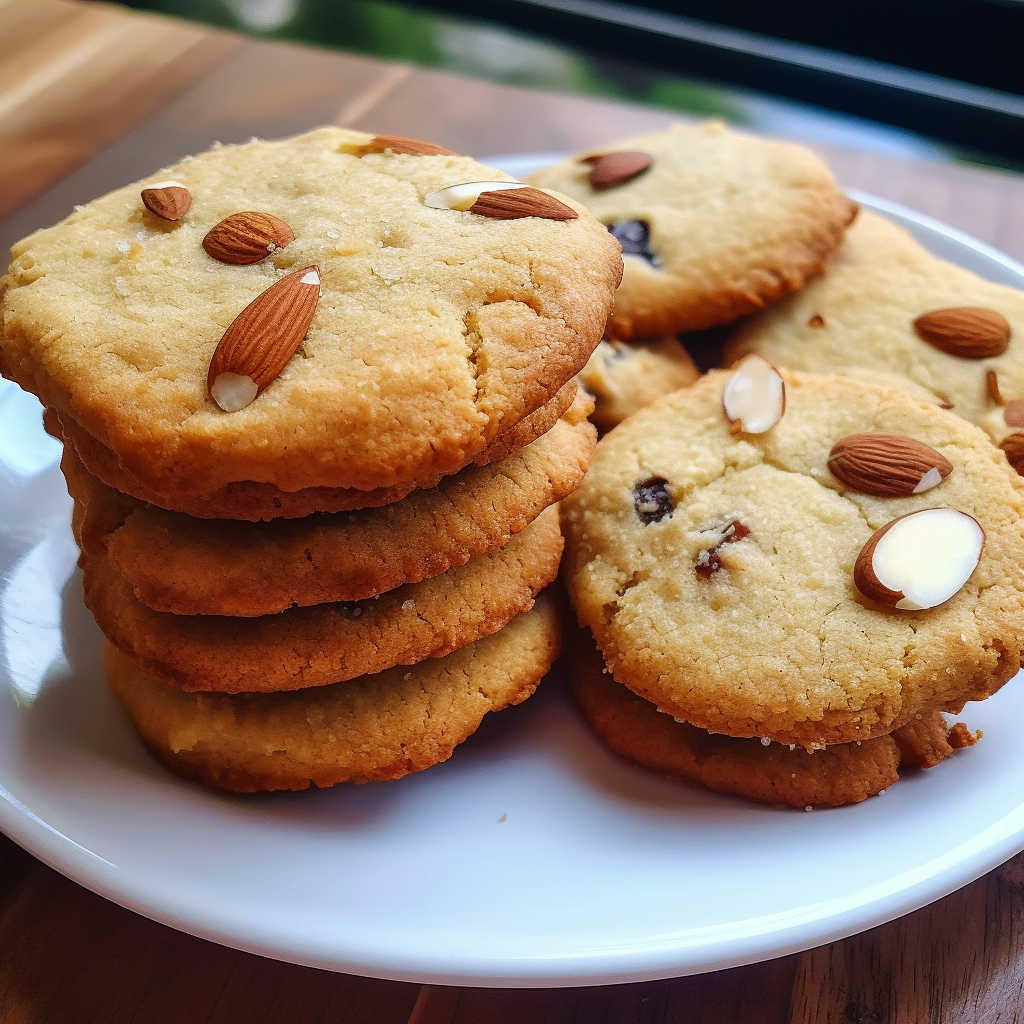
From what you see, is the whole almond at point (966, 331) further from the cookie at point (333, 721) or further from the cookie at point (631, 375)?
the cookie at point (333, 721)

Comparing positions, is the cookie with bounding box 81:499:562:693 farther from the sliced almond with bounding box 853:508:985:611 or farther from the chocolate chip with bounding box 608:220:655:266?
the chocolate chip with bounding box 608:220:655:266

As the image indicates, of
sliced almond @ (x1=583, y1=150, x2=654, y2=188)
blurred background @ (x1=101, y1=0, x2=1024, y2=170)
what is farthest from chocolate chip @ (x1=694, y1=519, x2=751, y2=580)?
blurred background @ (x1=101, y1=0, x2=1024, y2=170)

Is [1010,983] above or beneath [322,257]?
beneath

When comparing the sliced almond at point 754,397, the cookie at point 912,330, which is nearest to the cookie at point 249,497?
the sliced almond at point 754,397

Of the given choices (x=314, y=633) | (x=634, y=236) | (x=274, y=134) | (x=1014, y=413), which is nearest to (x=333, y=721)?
(x=314, y=633)

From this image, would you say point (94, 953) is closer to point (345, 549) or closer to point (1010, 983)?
point (345, 549)

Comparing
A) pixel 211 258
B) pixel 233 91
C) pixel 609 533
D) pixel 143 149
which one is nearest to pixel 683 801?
pixel 609 533
